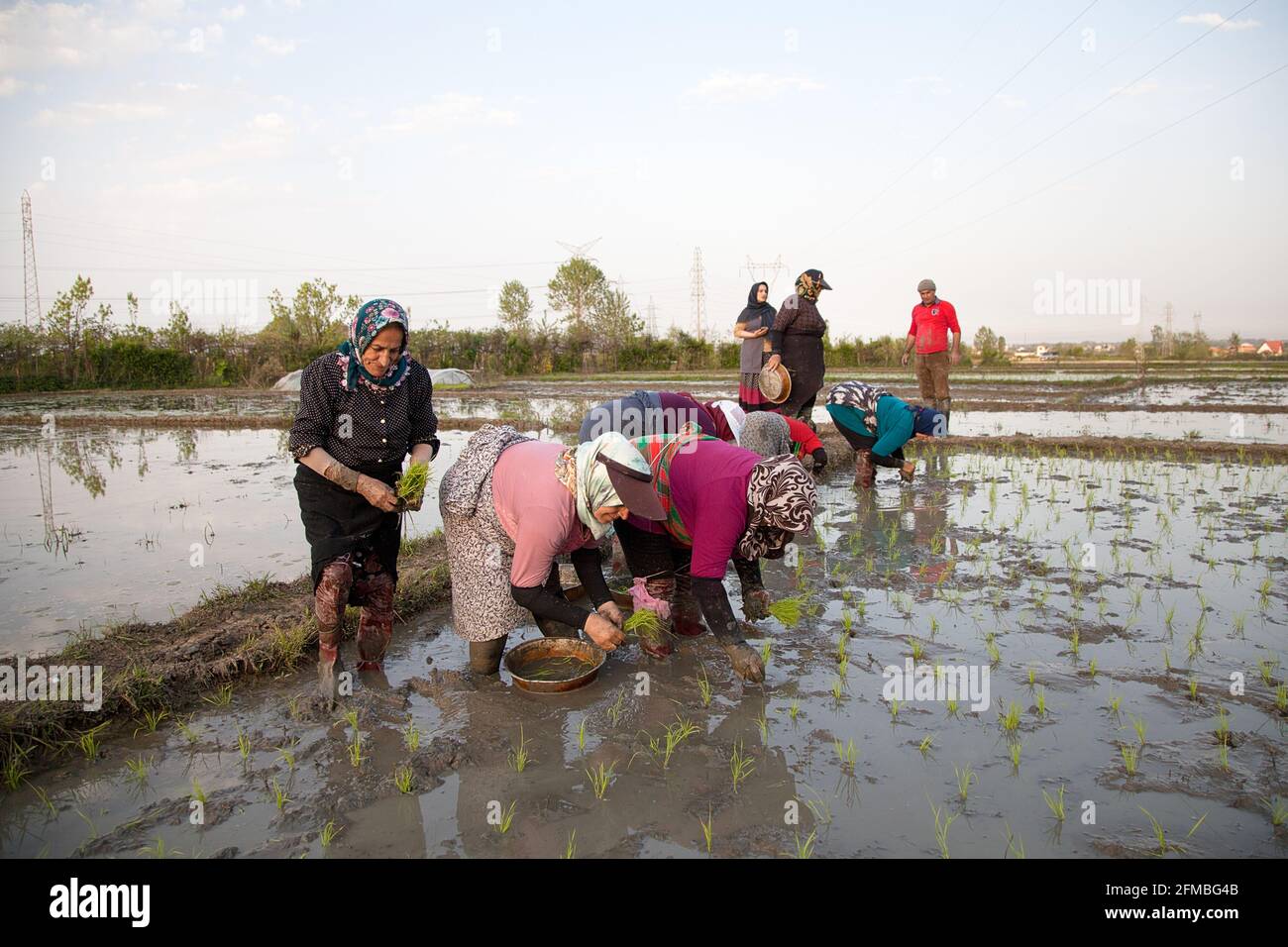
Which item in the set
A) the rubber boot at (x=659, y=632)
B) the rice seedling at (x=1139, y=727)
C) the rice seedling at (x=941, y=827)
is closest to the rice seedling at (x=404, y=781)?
the rubber boot at (x=659, y=632)

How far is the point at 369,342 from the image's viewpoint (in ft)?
10.3

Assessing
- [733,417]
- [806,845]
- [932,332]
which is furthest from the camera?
[932,332]

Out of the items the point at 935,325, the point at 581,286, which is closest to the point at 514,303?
the point at 581,286

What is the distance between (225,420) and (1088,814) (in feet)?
45.0

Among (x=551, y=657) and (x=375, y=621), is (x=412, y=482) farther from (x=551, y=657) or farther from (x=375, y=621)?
(x=551, y=657)

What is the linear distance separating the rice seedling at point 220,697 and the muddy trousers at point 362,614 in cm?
35

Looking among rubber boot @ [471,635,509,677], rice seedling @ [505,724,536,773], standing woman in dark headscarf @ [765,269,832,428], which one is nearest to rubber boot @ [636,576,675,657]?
rubber boot @ [471,635,509,677]

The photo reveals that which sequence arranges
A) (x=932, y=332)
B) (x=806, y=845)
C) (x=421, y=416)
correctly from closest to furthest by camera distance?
(x=806, y=845), (x=421, y=416), (x=932, y=332)

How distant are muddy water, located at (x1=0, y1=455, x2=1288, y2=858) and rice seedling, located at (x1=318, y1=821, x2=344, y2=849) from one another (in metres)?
0.04

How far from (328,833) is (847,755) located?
5.63 ft

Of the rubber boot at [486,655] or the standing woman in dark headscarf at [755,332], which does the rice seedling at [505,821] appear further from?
the standing woman in dark headscarf at [755,332]

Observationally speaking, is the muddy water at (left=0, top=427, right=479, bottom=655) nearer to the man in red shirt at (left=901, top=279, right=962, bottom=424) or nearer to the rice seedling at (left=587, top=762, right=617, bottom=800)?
the rice seedling at (left=587, top=762, right=617, bottom=800)
